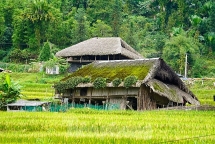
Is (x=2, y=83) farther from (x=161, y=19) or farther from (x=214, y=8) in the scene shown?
(x=161, y=19)

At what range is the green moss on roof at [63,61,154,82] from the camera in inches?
906

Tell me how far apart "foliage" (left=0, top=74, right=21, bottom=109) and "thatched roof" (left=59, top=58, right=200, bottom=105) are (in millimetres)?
3635

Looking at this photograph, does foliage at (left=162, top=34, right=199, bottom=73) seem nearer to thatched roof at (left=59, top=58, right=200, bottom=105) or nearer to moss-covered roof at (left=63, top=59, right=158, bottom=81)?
thatched roof at (left=59, top=58, right=200, bottom=105)

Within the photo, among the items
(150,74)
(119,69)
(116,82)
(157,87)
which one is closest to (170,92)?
(157,87)

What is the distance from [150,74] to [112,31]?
28903 mm

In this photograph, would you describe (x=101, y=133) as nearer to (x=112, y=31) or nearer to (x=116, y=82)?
(x=116, y=82)

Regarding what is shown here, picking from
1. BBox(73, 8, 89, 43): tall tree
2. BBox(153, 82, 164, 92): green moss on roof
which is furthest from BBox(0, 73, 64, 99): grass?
BBox(73, 8, 89, 43): tall tree

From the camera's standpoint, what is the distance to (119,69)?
24.2m

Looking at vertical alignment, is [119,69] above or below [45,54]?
below

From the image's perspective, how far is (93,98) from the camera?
24.6 metres

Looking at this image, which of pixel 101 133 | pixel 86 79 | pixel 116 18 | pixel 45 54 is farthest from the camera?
pixel 116 18

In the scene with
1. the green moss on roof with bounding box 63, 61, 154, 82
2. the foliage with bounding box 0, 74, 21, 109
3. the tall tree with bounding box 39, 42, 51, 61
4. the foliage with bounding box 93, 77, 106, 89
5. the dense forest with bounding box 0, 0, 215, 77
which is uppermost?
the dense forest with bounding box 0, 0, 215, 77

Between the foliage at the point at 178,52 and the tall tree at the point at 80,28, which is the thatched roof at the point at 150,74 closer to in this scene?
the foliage at the point at 178,52

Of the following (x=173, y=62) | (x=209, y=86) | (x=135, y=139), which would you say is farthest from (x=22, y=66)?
(x=135, y=139)
